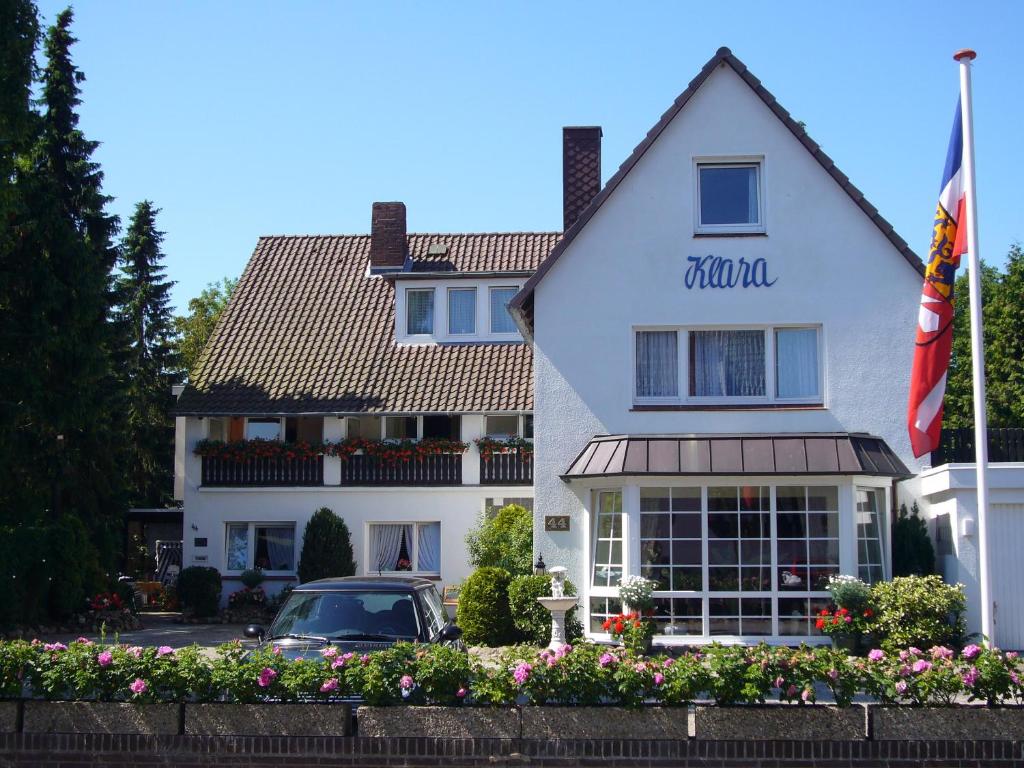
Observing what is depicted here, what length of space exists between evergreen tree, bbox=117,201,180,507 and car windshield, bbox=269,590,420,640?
28839mm

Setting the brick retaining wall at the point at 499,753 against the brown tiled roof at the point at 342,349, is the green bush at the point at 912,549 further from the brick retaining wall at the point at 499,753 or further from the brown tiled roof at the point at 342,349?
the brown tiled roof at the point at 342,349

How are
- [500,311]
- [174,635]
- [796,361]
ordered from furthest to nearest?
[500,311] < [174,635] < [796,361]

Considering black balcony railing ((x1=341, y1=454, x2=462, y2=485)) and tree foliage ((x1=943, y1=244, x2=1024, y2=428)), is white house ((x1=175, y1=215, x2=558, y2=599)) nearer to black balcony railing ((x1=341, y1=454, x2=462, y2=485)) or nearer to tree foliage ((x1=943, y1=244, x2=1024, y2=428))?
black balcony railing ((x1=341, y1=454, x2=462, y2=485))

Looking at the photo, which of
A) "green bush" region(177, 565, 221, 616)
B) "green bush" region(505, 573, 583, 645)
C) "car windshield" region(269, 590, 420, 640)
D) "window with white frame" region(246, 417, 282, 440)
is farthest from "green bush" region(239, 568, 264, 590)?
"car windshield" region(269, 590, 420, 640)

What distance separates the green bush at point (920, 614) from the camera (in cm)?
1673

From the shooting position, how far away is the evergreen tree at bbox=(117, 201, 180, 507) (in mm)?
40812

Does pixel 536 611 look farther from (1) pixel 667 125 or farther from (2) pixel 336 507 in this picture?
(2) pixel 336 507

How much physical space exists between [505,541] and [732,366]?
26.5 ft

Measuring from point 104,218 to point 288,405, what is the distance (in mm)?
6849

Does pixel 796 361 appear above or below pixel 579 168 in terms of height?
below

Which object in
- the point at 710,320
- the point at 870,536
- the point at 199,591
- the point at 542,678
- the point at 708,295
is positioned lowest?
the point at 199,591

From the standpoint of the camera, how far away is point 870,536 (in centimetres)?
1834

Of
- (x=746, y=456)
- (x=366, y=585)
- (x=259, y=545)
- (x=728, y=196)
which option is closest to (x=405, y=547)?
(x=259, y=545)

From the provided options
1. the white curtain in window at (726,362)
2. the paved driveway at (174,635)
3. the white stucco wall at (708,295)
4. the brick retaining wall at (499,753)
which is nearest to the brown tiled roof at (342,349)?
the paved driveway at (174,635)
